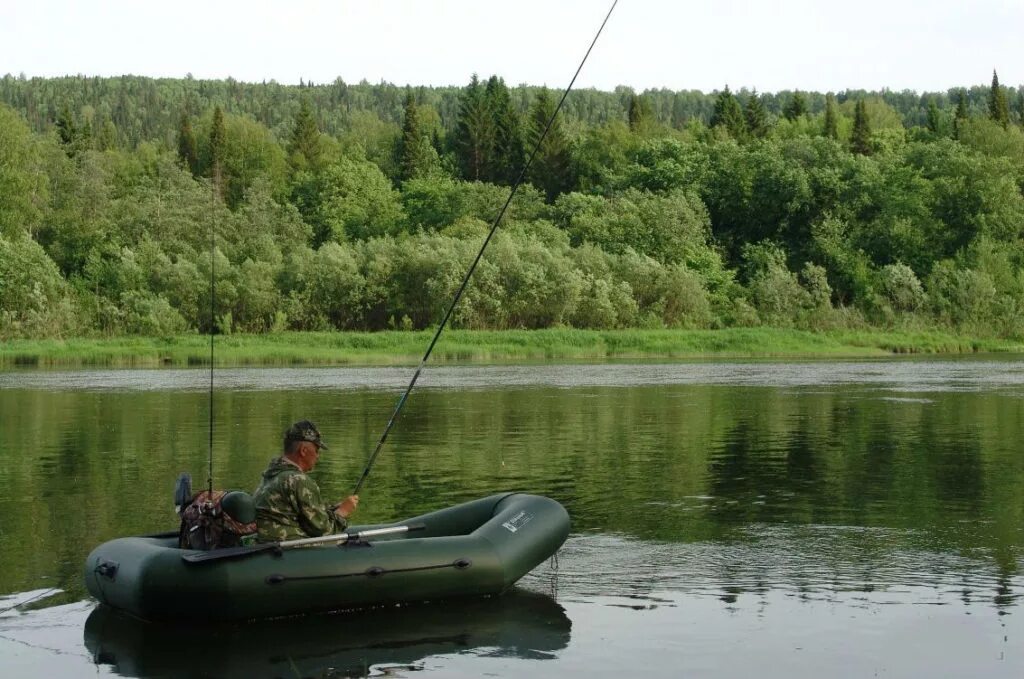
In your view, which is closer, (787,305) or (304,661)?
(304,661)

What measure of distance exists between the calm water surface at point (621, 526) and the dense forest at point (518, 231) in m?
30.7

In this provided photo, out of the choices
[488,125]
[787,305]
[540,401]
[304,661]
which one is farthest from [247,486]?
[488,125]

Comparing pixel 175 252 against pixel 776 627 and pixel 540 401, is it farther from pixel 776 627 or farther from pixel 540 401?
pixel 776 627

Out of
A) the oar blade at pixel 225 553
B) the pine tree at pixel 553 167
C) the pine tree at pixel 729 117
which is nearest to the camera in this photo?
the oar blade at pixel 225 553

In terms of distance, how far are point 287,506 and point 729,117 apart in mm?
115810

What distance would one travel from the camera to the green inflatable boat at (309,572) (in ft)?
33.6

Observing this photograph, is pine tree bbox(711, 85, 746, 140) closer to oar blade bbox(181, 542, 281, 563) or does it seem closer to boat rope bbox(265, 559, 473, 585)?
boat rope bbox(265, 559, 473, 585)

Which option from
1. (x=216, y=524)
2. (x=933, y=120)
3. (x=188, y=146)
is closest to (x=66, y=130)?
(x=188, y=146)

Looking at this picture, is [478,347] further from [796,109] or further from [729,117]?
[796,109]

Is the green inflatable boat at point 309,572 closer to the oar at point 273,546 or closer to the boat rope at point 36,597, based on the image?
the oar at point 273,546

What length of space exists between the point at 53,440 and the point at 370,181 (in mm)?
79543

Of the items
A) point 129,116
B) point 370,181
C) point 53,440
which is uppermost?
point 129,116

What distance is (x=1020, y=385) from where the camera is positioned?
37000mm

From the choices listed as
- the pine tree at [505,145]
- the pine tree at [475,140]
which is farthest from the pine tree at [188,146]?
the pine tree at [505,145]
